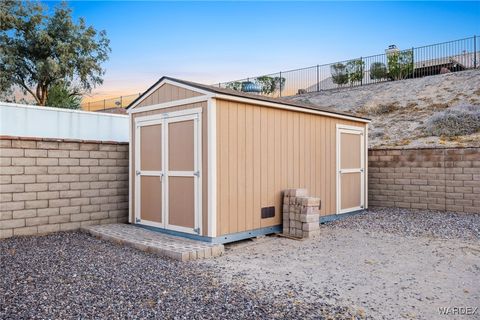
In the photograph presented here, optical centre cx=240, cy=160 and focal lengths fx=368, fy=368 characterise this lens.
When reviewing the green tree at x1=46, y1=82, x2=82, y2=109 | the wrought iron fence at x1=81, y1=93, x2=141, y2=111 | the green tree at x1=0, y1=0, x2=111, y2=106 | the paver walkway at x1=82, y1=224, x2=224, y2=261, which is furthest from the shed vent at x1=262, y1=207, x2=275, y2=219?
the wrought iron fence at x1=81, y1=93, x2=141, y2=111

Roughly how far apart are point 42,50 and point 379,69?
16533 millimetres

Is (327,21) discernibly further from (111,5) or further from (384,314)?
(384,314)

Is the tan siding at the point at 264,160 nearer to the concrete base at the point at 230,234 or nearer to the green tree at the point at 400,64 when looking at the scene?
the concrete base at the point at 230,234

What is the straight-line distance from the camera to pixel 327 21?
1146 centimetres

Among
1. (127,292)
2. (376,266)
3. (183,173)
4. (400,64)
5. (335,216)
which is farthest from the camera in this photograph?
(400,64)

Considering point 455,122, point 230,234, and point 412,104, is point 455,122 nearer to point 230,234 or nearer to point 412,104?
point 412,104

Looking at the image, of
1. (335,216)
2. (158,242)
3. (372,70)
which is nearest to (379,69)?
(372,70)

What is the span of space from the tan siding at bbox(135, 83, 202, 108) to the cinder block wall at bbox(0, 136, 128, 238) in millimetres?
1197

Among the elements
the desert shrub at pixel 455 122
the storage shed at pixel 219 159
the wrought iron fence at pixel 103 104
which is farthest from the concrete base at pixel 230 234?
the wrought iron fence at pixel 103 104

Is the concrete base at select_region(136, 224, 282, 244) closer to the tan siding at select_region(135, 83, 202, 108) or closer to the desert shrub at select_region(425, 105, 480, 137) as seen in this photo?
the tan siding at select_region(135, 83, 202, 108)

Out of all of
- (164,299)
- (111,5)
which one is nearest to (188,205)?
(164,299)

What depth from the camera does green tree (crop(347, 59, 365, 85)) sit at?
60.8 feet

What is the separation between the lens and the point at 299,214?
19.3 ft

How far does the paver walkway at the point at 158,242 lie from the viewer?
4664mm
